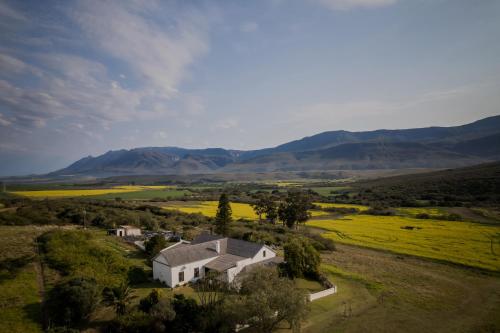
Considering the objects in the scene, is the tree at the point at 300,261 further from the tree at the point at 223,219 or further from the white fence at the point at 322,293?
the tree at the point at 223,219

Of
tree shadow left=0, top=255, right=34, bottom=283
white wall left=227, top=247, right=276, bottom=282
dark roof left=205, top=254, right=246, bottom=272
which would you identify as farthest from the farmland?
white wall left=227, top=247, right=276, bottom=282

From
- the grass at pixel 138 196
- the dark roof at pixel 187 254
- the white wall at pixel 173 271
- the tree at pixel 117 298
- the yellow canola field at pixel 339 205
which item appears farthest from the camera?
the grass at pixel 138 196

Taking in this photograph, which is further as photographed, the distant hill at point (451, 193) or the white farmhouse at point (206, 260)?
the distant hill at point (451, 193)

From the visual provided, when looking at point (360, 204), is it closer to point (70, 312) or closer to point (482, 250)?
point (482, 250)

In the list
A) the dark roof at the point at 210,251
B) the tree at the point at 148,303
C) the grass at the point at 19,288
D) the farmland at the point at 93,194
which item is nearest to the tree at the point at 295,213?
the dark roof at the point at 210,251

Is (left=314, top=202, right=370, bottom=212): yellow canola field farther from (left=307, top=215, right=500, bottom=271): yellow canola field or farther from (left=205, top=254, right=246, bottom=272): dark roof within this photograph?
(left=205, top=254, right=246, bottom=272): dark roof

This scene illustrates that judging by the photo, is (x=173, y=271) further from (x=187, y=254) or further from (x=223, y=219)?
(x=223, y=219)

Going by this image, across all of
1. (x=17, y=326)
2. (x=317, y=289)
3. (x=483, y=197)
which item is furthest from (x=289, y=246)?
(x=483, y=197)
